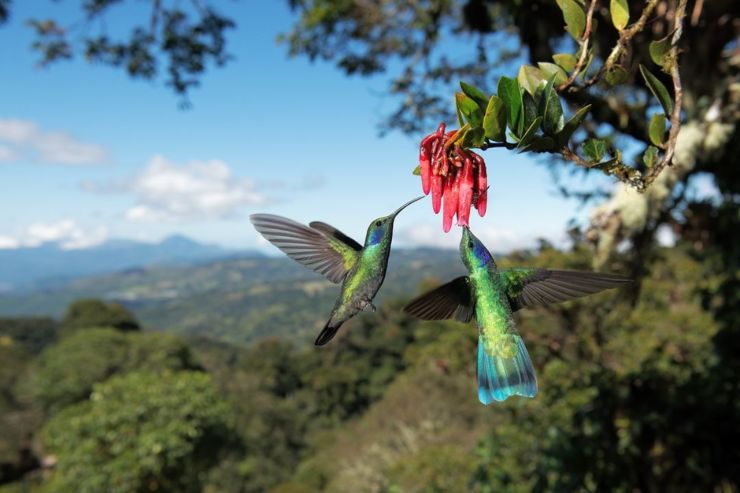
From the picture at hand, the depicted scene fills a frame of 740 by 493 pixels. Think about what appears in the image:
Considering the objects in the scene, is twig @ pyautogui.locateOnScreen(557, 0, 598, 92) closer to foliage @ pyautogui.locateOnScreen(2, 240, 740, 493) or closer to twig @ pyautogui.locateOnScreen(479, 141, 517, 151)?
twig @ pyautogui.locateOnScreen(479, 141, 517, 151)

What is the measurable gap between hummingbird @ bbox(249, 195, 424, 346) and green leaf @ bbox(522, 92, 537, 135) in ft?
0.51

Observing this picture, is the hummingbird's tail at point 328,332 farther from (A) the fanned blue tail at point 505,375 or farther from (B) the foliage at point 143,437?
(B) the foliage at point 143,437

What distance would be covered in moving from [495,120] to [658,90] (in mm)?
246

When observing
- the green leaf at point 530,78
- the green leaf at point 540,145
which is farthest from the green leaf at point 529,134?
the green leaf at point 530,78

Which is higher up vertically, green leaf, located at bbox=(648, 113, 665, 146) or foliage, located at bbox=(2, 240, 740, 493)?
green leaf, located at bbox=(648, 113, 665, 146)

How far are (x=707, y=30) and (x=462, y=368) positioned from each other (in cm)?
461

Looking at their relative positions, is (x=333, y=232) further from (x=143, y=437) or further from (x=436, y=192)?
(x=143, y=437)

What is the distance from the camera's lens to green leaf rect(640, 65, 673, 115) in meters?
0.61

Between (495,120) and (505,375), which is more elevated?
(495,120)

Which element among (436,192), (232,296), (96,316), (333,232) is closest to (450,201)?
(436,192)

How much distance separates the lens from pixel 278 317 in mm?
98438

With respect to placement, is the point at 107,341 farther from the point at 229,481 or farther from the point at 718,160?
the point at 718,160

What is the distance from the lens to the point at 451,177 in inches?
22.0

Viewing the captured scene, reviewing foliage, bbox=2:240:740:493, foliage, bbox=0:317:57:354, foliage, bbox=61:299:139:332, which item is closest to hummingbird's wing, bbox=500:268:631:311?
foliage, bbox=2:240:740:493
